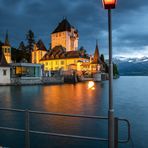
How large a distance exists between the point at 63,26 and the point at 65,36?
A: 7930 mm

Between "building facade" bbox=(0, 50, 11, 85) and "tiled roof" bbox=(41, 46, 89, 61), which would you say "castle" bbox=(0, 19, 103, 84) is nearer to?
"tiled roof" bbox=(41, 46, 89, 61)

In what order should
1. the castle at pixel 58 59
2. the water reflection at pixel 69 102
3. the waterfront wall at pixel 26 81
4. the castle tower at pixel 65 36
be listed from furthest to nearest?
1. the castle tower at pixel 65 36
2. the castle at pixel 58 59
3. the waterfront wall at pixel 26 81
4. the water reflection at pixel 69 102

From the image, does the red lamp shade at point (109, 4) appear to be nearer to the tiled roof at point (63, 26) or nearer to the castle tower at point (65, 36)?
the castle tower at point (65, 36)

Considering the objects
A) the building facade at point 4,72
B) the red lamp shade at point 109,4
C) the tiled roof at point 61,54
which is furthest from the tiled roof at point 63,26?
the red lamp shade at point 109,4

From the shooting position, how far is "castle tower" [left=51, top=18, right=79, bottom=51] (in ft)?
449

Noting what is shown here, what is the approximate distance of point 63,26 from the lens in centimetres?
14088

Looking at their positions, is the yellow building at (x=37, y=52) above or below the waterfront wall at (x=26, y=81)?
above

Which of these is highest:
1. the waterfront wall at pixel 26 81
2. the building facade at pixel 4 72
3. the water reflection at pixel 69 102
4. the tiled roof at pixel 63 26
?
the tiled roof at pixel 63 26

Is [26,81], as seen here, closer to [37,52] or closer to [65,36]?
[37,52]

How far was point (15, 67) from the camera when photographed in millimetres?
82938

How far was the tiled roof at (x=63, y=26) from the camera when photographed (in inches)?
5482

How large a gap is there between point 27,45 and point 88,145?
11929 centimetres

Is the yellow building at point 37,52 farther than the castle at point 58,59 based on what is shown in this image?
Yes

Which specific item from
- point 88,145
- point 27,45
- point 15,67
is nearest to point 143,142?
point 88,145
